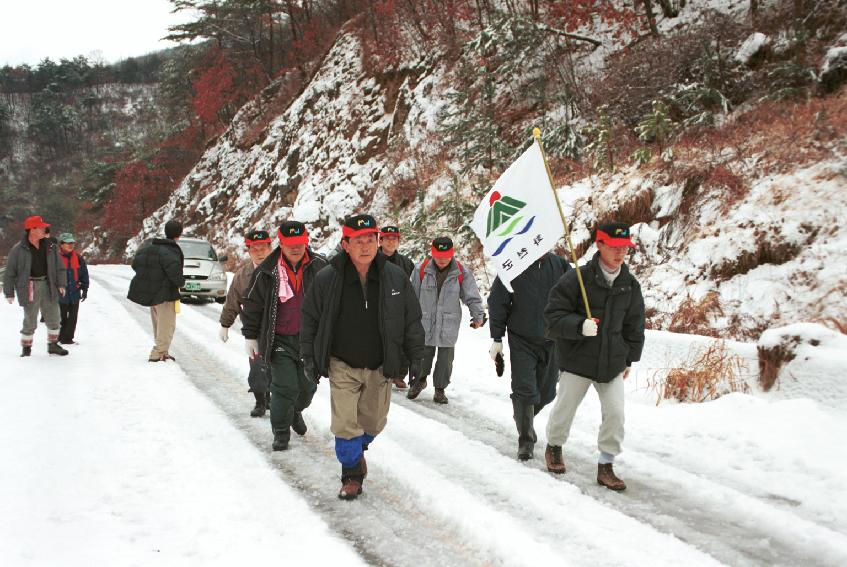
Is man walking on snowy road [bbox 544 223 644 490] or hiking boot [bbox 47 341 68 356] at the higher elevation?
man walking on snowy road [bbox 544 223 644 490]

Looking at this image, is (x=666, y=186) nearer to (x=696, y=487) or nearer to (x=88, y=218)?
(x=696, y=487)

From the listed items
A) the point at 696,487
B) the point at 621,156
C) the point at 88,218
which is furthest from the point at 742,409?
the point at 88,218

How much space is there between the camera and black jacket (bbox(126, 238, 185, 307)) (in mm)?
8320

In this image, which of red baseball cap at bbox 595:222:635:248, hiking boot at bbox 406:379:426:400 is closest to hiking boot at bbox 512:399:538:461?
red baseball cap at bbox 595:222:635:248

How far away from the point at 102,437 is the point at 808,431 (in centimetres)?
622

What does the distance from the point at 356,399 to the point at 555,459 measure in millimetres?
1745

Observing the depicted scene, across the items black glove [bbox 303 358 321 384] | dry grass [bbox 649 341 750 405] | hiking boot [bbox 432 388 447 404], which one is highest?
black glove [bbox 303 358 321 384]

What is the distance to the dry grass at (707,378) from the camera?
5805 mm

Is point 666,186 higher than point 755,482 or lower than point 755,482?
higher

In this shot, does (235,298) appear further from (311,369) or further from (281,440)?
(311,369)

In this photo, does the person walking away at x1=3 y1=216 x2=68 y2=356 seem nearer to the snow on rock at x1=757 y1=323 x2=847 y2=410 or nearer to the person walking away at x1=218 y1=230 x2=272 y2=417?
the person walking away at x1=218 y1=230 x2=272 y2=417

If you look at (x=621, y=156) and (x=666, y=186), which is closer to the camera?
(x=666, y=186)

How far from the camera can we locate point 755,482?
4.25m

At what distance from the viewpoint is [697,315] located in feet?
25.2
